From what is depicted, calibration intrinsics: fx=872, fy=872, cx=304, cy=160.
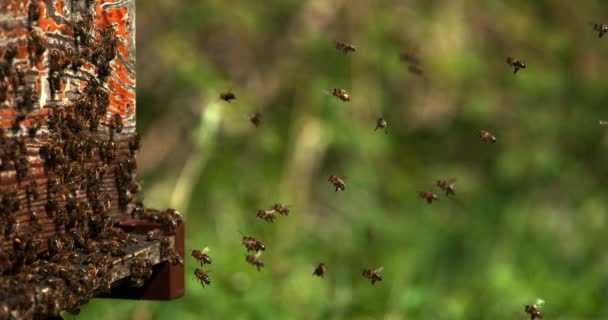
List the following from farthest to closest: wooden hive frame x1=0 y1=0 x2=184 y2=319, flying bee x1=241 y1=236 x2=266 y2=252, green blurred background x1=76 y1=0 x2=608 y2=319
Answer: green blurred background x1=76 y1=0 x2=608 y2=319, flying bee x1=241 y1=236 x2=266 y2=252, wooden hive frame x1=0 y1=0 x2=184 y2=319

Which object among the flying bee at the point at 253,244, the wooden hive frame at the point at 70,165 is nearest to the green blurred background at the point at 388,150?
the flying bee at the point at 253,244

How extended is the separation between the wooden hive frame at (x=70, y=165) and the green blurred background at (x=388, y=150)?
2936 millimetres

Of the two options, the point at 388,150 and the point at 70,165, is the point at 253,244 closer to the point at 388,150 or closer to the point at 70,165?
the point at 70,165

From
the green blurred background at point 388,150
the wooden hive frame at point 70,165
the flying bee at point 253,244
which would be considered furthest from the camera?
the green blurred background at point 388,150

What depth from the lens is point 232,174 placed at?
26.4ft

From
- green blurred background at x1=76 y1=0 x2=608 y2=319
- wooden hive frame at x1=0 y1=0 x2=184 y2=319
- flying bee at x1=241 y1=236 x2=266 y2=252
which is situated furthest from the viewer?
green blurred background at x1=76 y1=0 x2=608 y2=319

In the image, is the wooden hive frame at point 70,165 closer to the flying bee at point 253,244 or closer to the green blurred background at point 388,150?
the flying bee at point 253,244

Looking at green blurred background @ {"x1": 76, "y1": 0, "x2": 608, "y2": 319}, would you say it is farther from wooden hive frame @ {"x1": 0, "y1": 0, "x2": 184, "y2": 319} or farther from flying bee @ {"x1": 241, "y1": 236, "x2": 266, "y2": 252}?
wooden hive frame @ {"x1": 0, "y1": 0, "x2": 184, "y2": 319}

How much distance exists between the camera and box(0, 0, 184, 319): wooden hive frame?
102 inches

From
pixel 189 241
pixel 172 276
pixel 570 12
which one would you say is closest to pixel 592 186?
pixel 570 12

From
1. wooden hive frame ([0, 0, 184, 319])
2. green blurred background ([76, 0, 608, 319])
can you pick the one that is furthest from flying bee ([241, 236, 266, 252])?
green blurred background ([76, 0, 608, 319])

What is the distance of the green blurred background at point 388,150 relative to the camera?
7191mm

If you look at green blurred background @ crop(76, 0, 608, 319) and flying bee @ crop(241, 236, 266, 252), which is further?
green blurred background @ crop(76, 0, 608, 319)

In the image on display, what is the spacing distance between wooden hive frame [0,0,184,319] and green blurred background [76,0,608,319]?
2.94m
